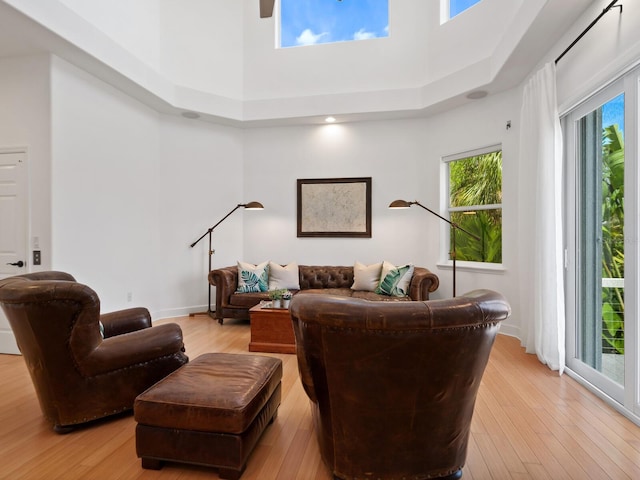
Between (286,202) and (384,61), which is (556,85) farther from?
(286,202)

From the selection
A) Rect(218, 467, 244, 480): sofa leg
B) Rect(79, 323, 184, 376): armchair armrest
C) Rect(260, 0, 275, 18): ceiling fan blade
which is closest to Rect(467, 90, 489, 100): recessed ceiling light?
Rect(260, 0, 275, 18): ceiling fan blade

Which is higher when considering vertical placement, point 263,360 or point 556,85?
point 556,85

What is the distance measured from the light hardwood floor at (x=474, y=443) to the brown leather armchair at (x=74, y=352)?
17 centimetres

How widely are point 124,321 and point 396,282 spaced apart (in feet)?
10.3

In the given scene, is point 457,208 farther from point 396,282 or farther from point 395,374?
point 395,374

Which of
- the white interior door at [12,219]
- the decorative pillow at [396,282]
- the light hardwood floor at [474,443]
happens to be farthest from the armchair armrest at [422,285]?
the white interior door at [12,219]

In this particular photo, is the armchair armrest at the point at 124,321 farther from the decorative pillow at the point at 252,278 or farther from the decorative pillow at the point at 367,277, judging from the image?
the decorative pillow at the point at 367,277

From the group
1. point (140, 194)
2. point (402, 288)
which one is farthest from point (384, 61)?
point (140, 194)

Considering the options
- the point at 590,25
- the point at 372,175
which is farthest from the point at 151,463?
the point at 372,175

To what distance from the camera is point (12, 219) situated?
3.73 metres

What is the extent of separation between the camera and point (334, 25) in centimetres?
566

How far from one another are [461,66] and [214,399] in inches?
190

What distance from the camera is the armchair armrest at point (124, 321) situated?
2846 mm

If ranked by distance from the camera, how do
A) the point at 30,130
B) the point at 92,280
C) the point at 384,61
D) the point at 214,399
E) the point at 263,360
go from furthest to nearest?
1. the point at 384,61
2. the point at 92,280
3. the point at 30,130
4. the point at 263,360
5. the point at 214,399
